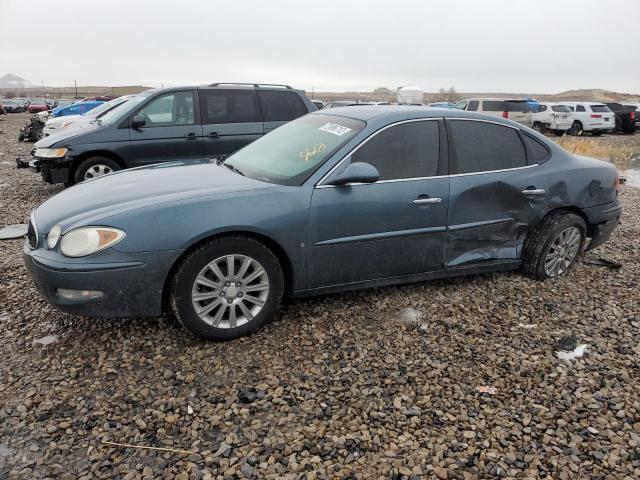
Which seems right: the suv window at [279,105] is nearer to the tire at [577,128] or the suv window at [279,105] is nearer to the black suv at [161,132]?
the black suv at [161,132]

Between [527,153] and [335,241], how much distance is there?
207 cm

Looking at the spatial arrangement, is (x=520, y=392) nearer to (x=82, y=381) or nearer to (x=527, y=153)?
(x=527, y=153)

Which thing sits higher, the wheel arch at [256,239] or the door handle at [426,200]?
the door handle at [426,200]

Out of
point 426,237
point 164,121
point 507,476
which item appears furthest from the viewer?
point 164,121

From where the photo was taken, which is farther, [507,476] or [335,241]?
[335,241]

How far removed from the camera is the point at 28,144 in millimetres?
16500

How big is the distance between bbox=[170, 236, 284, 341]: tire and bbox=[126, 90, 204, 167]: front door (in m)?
4.77

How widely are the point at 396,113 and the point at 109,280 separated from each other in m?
2.48

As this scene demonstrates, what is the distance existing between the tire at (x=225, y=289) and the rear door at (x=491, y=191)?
1564 mm

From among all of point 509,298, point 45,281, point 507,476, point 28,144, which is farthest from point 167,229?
point 28,144

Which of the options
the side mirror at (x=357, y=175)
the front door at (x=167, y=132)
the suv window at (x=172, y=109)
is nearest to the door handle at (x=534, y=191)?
the side mirror at (x=357, y=175)

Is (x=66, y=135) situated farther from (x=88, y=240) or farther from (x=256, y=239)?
(x=256, y=239)

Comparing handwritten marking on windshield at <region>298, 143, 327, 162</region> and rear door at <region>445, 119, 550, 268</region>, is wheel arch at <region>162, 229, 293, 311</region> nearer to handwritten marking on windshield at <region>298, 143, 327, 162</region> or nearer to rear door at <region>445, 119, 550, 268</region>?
handwritten marking on windshield at <region>298, 143, 327, 162</region>

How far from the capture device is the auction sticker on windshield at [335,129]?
3965mm
